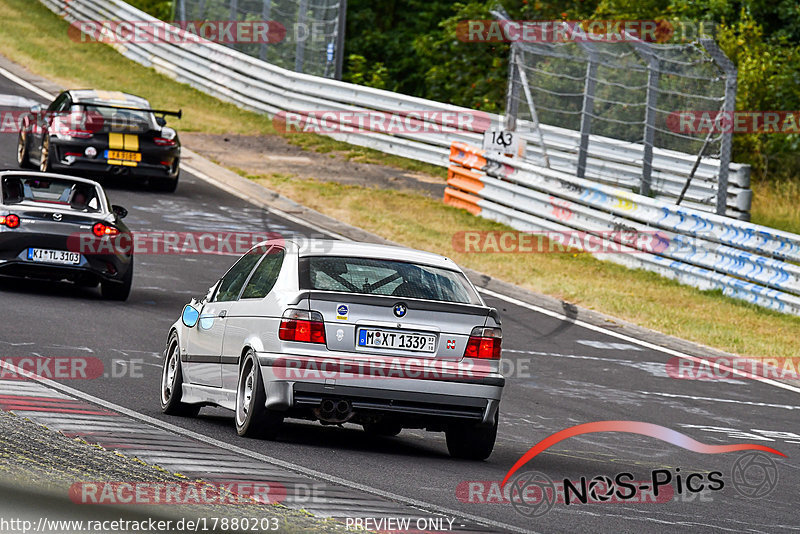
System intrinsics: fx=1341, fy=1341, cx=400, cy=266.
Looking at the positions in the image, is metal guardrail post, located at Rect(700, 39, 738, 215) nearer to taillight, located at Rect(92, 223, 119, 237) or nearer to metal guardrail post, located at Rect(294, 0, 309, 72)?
taillight, located at Rect(92, 223, 119, 237)

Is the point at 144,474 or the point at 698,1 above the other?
the point at 698,1

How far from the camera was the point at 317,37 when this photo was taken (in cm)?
3256

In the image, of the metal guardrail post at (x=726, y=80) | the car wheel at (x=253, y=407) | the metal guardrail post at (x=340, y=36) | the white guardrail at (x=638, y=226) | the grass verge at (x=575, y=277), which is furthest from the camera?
the metal guardrail post at (x=340, y=36)

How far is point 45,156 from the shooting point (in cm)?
2198

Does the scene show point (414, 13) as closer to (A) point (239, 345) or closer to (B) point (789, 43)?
(B) point (789, 43)

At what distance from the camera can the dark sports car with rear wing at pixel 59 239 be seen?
14453 mm

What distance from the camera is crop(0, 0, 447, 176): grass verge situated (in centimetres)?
2905

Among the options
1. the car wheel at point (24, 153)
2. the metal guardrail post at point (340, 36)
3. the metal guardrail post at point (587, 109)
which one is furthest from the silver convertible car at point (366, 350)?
the metal guardrail post at point (340, 36)

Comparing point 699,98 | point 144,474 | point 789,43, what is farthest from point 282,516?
point 789,43

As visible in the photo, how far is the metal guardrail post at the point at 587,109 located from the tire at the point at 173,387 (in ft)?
40.8

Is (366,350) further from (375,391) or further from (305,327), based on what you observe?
(305,327)

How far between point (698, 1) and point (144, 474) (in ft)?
85.4

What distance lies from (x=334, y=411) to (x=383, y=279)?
37.8 inches

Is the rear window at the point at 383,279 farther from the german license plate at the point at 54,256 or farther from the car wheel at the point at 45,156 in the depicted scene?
the car wheel at the point at 45,156
